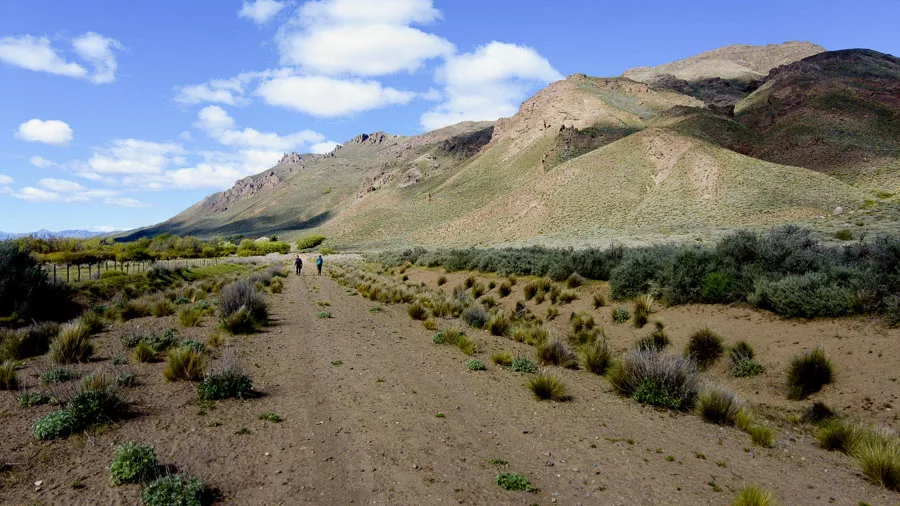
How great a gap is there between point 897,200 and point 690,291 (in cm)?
4154

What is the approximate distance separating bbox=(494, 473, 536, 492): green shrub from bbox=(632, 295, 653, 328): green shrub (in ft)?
33.2

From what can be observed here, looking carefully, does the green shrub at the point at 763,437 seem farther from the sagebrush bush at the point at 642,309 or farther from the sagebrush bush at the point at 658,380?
the sagebrush bush at the point at 642,309

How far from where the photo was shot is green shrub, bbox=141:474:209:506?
4.09 metres

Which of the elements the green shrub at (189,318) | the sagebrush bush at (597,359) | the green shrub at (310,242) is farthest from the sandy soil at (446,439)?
the green shrub at (310,242)

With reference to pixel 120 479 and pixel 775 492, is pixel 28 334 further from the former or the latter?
pixel 775 492

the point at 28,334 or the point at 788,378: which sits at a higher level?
the point at 28,334

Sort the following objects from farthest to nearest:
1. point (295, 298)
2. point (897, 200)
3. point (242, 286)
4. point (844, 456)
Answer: point (897, 200) < point (295, 298) < point (242, 286) < point (844, 456)

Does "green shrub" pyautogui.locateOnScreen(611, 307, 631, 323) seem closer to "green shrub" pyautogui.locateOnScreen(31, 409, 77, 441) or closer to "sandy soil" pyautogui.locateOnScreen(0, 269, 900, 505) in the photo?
"sandy soil" pyautogui.locateOnScreen(0, 269, 900, 505)

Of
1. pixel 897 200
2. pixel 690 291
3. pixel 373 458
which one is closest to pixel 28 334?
pixel 373 458

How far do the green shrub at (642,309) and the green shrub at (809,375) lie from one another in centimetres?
518

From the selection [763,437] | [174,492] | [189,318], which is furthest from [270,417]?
[189,318]

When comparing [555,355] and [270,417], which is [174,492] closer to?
[270,417]

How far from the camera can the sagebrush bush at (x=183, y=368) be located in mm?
7789

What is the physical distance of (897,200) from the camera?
39562mm
